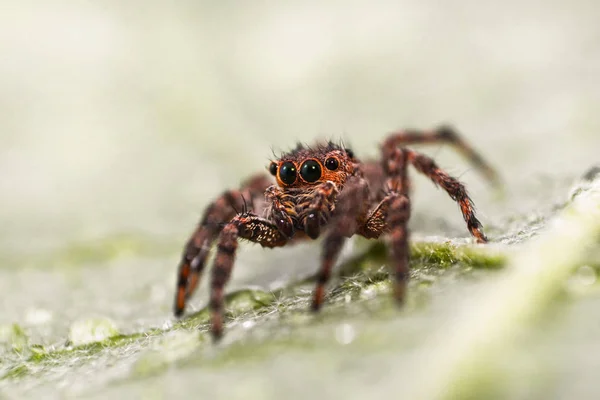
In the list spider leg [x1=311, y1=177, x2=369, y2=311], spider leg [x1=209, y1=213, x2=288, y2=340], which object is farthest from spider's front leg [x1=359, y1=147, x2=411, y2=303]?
spider leg [x1=209, y1=213, x2=288, y2=340]

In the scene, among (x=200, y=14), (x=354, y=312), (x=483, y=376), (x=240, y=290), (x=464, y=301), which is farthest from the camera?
(x=200, y=14)

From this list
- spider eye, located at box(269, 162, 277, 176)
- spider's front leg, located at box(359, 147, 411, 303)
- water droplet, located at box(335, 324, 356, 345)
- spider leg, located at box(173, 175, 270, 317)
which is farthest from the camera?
spider eye, located at box(269, 162, 277, 176)

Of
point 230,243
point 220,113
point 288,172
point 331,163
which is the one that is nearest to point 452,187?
point 331,163

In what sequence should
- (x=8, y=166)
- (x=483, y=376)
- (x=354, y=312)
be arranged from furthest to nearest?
(x=8, y=166) → (x=354, y=312) → (x=483, y=376)

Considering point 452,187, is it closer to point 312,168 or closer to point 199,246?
point 312,168

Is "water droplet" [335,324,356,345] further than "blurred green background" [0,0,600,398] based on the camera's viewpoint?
No

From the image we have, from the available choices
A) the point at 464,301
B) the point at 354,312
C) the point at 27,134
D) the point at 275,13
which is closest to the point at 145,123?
the point at 27,134

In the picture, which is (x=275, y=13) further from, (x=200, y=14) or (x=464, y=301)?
(x=464, y=301)

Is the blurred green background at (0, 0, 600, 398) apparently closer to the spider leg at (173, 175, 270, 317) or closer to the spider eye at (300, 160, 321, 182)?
the spider leg at (173, 175, 270, 317)
